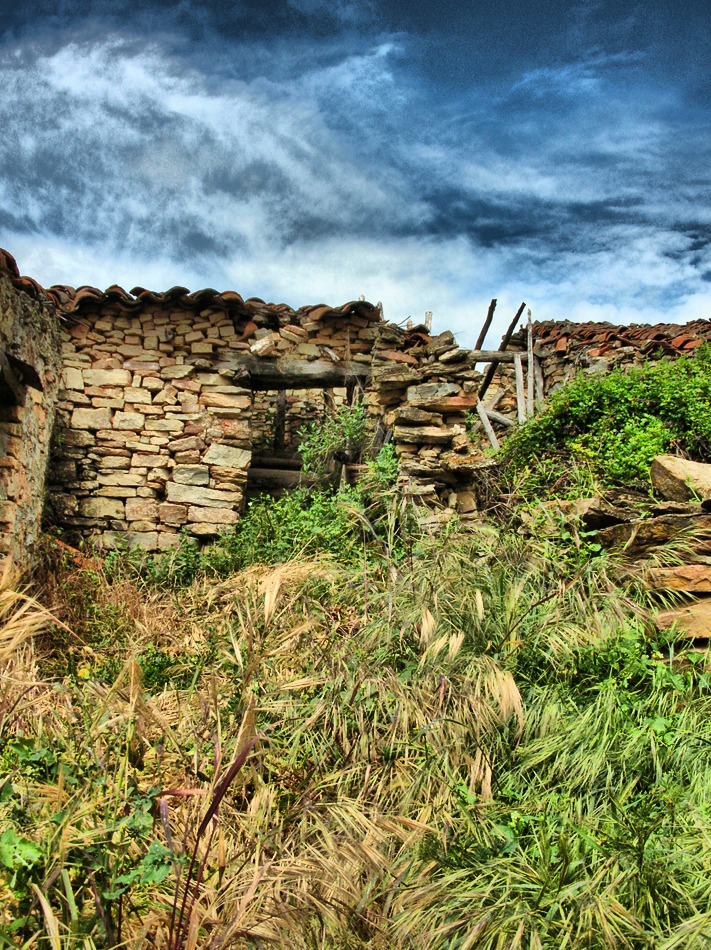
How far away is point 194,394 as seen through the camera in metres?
6.96

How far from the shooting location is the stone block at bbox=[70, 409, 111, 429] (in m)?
6.75

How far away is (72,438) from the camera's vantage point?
265 inches

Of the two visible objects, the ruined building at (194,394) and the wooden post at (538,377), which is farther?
the wooden post at (538,377)

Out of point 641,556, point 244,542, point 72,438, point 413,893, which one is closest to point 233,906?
point 413,893

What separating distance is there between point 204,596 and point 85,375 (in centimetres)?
301

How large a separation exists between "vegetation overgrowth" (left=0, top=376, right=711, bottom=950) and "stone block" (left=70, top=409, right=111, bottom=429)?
9.37ft

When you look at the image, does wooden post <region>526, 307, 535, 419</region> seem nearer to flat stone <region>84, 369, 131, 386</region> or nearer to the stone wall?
flat stone <region>84, 369, 131, 386</region>

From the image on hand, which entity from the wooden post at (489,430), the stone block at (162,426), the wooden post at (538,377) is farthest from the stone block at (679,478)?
the wooden post at (538,377)

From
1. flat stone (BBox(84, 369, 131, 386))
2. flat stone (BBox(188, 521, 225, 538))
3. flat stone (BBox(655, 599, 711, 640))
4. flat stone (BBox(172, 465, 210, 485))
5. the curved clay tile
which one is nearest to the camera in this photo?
flat stone (BBox(655, 599, 711, 640))

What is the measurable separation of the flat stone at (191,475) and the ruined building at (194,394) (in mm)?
11

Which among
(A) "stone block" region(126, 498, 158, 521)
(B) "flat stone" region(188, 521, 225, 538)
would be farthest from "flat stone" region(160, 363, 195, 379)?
(B) "flat stone" region(188, 521, 225, 538)

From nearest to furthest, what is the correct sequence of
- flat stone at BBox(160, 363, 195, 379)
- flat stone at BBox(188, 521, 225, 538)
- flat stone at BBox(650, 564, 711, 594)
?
flat stone at BBox(650, 564, 711, 594) → flat stone at BBox(188, 521, 225, 538) → flat stone at BBox(160, 363, 195, 379)

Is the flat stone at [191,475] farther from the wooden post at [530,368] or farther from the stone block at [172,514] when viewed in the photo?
the wooden post at [530,368]

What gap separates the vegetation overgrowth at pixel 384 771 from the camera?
2162 millimetres
